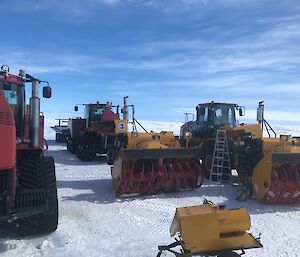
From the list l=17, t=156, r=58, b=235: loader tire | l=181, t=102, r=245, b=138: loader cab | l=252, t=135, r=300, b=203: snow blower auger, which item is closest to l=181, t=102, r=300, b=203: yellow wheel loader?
l=252, t=135, r=300, b=203: snow blower auger

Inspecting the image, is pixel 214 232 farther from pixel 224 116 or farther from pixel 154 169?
pixel 224 116

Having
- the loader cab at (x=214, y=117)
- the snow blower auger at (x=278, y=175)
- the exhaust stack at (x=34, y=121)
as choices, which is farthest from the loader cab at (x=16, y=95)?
the loader cab at (x=214, y=117)

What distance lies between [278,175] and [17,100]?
5071 millimetres

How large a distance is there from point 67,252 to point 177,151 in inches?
168

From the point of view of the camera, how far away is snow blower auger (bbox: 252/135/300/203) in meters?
8.20

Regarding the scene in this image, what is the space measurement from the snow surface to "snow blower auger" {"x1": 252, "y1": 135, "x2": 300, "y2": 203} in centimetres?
21

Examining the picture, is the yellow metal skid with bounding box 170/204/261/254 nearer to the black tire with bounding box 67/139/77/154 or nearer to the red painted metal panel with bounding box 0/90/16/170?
the red painted metal panel with bounding box 0/90/16/170

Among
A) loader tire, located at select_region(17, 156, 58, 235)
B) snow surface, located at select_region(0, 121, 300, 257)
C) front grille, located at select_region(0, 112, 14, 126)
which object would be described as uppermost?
front grille, located at select_region(0, 112, 14, 126)

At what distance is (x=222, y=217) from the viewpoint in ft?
13.6

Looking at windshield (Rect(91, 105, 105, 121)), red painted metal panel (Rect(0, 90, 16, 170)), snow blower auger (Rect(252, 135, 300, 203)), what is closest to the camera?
red painted metal panel (Rect(0, 90, 16, 170))

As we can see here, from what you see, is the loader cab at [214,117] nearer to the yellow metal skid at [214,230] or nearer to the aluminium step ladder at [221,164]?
the aluminium step ladder at [221,164]

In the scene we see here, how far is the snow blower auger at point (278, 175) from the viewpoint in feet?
26.9

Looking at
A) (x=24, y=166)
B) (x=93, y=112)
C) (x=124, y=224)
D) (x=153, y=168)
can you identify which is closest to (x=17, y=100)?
(x=24, y=166)

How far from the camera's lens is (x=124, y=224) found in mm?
6664
